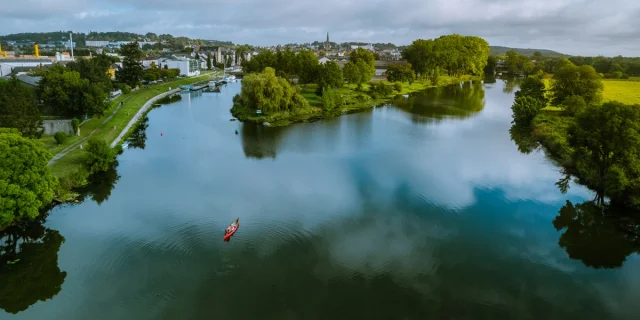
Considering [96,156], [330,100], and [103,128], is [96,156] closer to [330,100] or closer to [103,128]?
[103,128]

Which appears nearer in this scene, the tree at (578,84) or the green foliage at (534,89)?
the tree at (578,84)

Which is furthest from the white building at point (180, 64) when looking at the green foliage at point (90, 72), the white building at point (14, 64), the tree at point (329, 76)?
the tree at point (329, 76)

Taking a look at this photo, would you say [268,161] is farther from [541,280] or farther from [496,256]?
[541,280]

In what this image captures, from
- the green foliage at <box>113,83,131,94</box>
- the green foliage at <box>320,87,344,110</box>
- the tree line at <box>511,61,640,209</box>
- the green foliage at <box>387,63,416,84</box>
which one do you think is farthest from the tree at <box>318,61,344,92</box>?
the tree line at <box>511,61,640,209</box>

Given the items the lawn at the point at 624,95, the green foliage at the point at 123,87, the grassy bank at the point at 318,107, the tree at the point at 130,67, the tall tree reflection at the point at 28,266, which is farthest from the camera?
the tree at the point at 130,67

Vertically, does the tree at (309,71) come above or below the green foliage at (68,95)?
above

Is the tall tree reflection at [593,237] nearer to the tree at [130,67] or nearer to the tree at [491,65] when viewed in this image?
the tree at [130,67]

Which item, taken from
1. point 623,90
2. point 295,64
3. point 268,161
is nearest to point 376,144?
point 268,161

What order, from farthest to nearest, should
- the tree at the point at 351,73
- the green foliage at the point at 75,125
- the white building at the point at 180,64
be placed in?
the white building at the point at 180,64 → the tree at the point at 351,73 → the green foliage at the point at 75,125

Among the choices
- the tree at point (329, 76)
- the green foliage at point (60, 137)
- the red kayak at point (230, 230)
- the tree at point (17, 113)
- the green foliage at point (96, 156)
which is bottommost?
the red kayak at point (230, 230)
